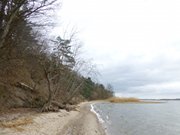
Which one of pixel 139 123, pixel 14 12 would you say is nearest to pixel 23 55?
pixel 14 12

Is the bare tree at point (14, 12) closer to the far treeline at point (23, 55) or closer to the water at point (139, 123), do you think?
the far treeline at point (23, 55)

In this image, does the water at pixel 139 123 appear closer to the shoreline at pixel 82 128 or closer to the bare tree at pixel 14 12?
the shoreline at pixel 82 128

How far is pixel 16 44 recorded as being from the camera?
2406cm

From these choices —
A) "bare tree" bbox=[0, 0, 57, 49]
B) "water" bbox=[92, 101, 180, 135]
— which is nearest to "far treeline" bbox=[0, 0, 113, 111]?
"bare tree" bbox=[0, 0, 57, 49]

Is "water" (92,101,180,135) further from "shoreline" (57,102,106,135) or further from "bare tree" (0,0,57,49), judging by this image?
"bare tree" (0,0,57,49)

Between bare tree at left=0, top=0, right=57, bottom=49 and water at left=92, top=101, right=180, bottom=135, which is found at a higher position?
bare tree at left=0, top=0, right=57, bottom=49

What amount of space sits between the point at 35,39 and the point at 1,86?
523cm

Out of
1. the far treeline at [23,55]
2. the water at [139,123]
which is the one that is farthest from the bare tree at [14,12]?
the water at [139,123]

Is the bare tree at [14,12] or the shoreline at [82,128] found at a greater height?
the bare tree at [14,12]

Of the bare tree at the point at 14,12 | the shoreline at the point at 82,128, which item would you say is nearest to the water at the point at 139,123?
the shoreline at the point at 82,128

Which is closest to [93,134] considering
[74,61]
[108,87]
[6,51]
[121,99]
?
[6,51]

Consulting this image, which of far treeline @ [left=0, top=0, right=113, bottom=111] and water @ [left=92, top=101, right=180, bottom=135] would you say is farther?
water @ [left=92, top=101, right=180, bottom=135]

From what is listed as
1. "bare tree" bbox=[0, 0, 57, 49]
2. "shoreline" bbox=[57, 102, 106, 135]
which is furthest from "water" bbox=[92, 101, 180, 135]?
"bare tree" bbox=[0, 0, 57, 49]

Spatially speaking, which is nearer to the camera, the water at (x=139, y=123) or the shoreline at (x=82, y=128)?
the shoreline at (x=82, y=128)
